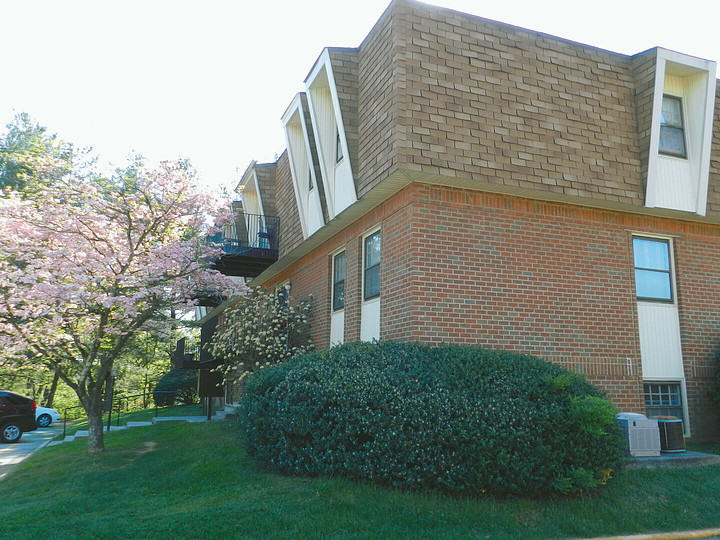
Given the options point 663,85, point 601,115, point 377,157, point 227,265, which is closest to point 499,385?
point 377,157

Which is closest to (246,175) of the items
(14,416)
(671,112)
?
(14,416)

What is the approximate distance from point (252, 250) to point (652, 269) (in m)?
9.97

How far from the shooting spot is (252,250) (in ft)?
53.6

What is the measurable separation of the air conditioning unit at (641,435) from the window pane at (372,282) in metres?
4.76

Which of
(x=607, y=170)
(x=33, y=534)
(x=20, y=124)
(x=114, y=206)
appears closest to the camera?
(x=33, y=534)

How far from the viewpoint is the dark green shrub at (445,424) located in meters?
6.71

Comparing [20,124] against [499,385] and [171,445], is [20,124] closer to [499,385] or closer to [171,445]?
[171,445]

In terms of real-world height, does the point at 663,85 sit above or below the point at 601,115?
above

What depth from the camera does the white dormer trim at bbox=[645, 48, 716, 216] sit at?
10.8 metres

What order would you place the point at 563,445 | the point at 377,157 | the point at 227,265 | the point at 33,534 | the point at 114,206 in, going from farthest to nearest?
the point at 227,265, the point at 114,206, the point at 377,157, the point at 563,445, the point at 33,534

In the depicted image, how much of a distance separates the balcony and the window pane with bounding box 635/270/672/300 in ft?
30.7

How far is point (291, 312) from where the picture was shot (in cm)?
1426

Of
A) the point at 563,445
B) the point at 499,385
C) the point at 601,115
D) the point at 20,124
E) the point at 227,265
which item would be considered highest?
the point at 20,124

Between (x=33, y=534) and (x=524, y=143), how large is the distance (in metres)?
8.93
